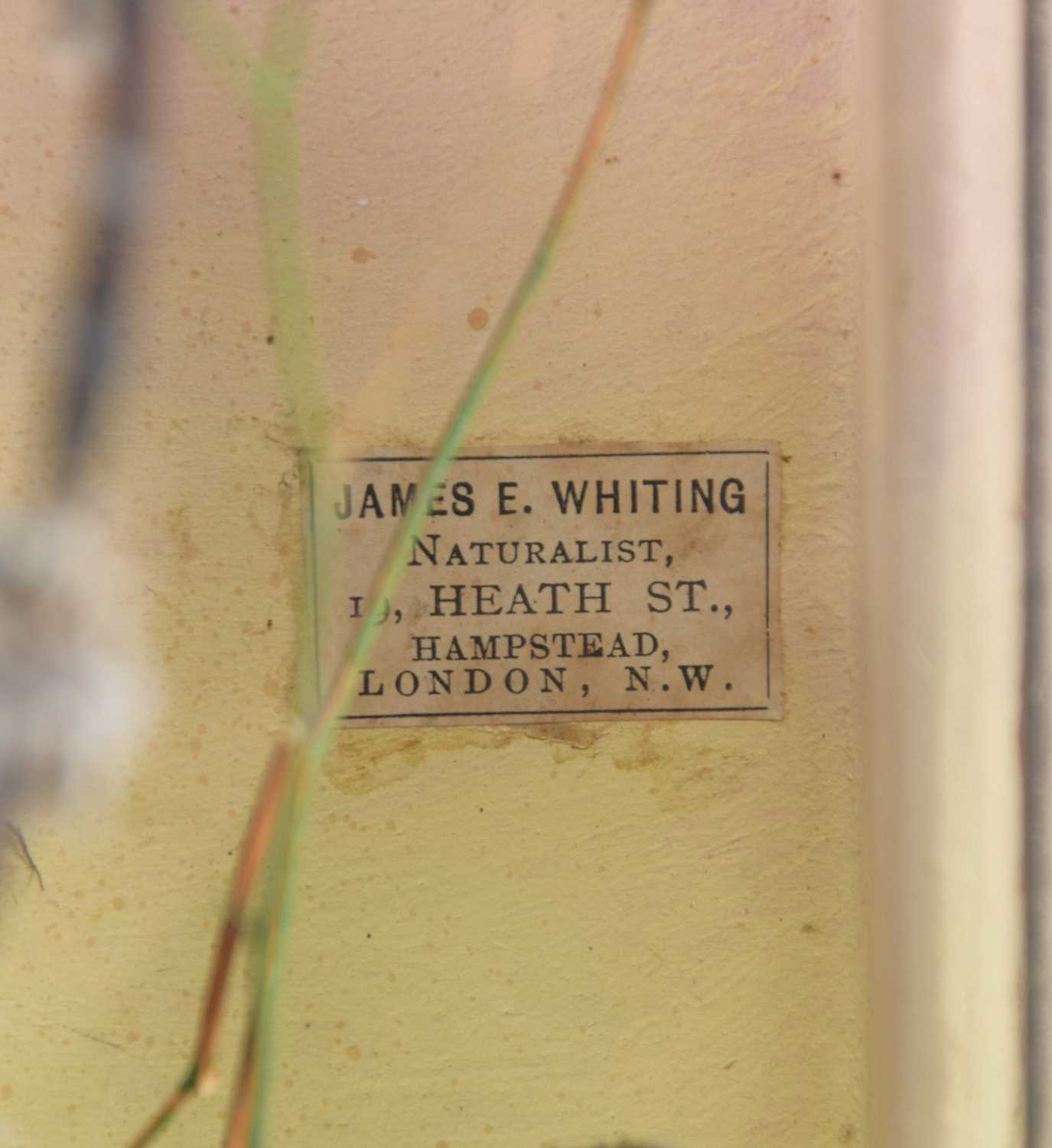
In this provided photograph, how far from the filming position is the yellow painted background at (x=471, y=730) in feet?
2.63

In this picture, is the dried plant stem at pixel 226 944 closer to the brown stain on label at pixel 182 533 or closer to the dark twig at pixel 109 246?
the brown stain on label at pixel 182 533

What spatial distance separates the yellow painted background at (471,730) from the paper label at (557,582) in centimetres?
2

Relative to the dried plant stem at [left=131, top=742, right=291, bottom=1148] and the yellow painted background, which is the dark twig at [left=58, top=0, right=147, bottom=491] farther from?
the dried plant stem at [left=131, top=742, right=291, bottom=1148]

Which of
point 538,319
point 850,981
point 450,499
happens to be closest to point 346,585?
point 450,499

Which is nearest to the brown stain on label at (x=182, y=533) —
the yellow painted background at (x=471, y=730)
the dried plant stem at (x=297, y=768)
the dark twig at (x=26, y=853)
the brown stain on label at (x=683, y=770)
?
the yellow painted background at (x=471, y=730)

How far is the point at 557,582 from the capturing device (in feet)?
2.71

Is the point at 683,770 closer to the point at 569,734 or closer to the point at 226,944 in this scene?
the point at 569,734

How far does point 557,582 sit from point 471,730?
0.14 m

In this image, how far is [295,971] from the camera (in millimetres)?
829

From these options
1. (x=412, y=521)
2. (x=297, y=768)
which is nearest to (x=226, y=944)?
(x=297, y=768)

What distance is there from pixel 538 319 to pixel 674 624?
0.90 ft

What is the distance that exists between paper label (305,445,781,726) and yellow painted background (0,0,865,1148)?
0.02m

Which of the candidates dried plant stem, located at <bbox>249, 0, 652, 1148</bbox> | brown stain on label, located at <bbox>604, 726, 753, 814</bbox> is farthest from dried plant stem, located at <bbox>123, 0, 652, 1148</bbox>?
brown stain on label, located at <bbox>604, 726, 753, 814</bbox>

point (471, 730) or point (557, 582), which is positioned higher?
point (557, 582)
